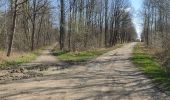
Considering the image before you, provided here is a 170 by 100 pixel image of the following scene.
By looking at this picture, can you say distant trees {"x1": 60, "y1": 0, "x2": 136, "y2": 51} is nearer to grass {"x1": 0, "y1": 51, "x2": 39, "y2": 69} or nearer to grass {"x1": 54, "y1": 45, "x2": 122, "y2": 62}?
grass {"x1": 54, "y1": 45, "x2": 122, "y2": 62}

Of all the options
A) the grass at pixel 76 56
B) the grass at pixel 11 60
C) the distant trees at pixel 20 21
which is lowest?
the grass at pixel 76 56

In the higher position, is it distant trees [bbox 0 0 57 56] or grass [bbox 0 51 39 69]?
distant trees [bbox 0 0 57 56]

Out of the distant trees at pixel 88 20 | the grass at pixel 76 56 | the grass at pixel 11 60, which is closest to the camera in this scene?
the grass at pixel 11 60

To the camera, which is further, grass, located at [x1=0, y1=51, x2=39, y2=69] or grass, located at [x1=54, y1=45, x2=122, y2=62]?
grass, located at [x1=54, y1=45, x2=122, y2=62]

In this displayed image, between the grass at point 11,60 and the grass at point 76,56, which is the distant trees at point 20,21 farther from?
the grass at point 76,56

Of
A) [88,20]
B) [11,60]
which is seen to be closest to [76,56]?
[11,60]

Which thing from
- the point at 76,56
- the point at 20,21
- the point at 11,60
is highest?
the point at 20,21

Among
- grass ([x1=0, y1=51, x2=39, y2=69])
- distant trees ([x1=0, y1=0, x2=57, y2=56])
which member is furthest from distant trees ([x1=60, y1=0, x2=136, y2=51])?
grass ([x1=0, y1=51, x2=39, y2=69])

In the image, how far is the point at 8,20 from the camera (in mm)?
48594

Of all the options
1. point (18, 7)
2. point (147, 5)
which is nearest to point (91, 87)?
point (18, 7)

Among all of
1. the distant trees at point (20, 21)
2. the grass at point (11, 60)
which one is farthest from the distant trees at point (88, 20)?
the grass at point (11, 60)

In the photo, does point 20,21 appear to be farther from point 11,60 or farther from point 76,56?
point 11,60

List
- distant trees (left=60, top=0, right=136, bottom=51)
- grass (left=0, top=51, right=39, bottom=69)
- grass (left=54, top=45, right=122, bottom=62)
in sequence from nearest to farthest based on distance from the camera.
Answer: grass (left=0, top=51, right=39, bottom=69) < grass (left=54, top=45, right=122, bottom=62) < distant trees (left=60, top=0, right=136, bottom=51)

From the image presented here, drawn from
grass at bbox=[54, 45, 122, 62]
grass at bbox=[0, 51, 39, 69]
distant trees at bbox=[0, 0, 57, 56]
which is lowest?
grass at bbox=[54, 45, 122, 62]
